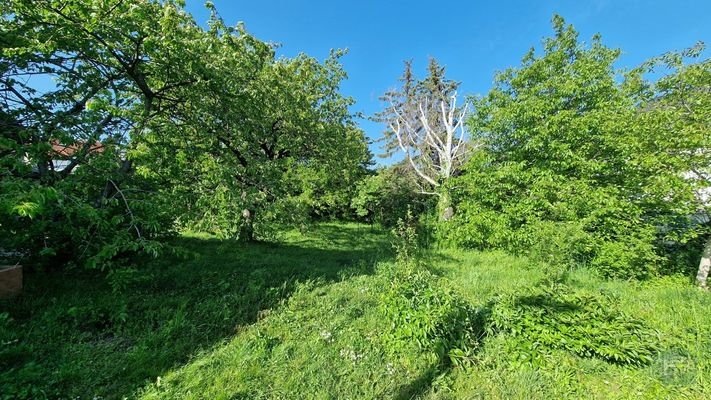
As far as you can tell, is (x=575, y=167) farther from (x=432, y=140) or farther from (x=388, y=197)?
(x=388, y=197)

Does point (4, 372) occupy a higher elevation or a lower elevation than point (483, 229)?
lower

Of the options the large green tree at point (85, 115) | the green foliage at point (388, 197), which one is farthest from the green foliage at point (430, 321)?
the green foliage at point (388, 197)

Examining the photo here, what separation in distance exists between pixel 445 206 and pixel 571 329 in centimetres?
737

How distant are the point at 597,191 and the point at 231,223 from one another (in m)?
7.78

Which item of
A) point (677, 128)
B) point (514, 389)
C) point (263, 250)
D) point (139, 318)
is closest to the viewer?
point (514, 389)

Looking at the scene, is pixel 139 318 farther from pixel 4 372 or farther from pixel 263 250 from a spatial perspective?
pixel 263 250

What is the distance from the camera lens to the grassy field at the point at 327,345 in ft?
8.00

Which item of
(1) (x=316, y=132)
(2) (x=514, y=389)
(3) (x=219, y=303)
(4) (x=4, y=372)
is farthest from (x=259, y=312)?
(1) (x=316, y=132)

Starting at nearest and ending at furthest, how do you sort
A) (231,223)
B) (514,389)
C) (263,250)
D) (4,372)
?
1. (4,372)
2. (514,389)
3. (231,223)
4. (263,250)

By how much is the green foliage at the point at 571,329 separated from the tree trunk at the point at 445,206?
6.27 m

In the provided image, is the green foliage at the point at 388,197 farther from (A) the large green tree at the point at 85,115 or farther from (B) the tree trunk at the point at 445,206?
(A) the large green tree at the point at 85,115

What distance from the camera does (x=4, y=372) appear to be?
2.29m

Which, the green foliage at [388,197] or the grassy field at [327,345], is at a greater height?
the green foliage at [388,197]

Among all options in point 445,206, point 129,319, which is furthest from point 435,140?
point 129,319
